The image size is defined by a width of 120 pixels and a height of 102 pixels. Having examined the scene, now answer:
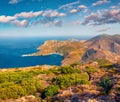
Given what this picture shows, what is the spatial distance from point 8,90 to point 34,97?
4.79 metres

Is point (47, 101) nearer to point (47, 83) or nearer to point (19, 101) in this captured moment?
point (19, 101)

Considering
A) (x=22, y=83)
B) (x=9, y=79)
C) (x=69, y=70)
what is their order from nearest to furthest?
(x=22, y=83) < (x=9, y=79) < (x=69, y=70)

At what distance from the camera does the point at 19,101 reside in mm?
39312

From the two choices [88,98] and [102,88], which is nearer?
[88,98]

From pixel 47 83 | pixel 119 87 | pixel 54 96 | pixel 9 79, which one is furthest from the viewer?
pixel 9 79

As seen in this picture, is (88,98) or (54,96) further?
(54,96)

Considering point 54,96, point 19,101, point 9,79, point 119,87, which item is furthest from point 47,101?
point 9,79

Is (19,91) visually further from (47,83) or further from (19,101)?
(47,83)

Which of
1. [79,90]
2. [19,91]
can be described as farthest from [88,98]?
[19,91]

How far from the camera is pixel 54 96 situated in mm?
40438

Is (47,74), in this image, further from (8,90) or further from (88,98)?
(88,98)

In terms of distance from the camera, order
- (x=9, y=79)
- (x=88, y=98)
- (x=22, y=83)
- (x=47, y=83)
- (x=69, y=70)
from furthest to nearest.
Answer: (x=69, y=70)
(x=9, y=79)
(x=47, y=83)
(x=22, y=83)
(x=88, y=98)

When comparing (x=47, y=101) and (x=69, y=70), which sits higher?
(x=69, y=70)

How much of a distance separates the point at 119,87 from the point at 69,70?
24.1 meters
